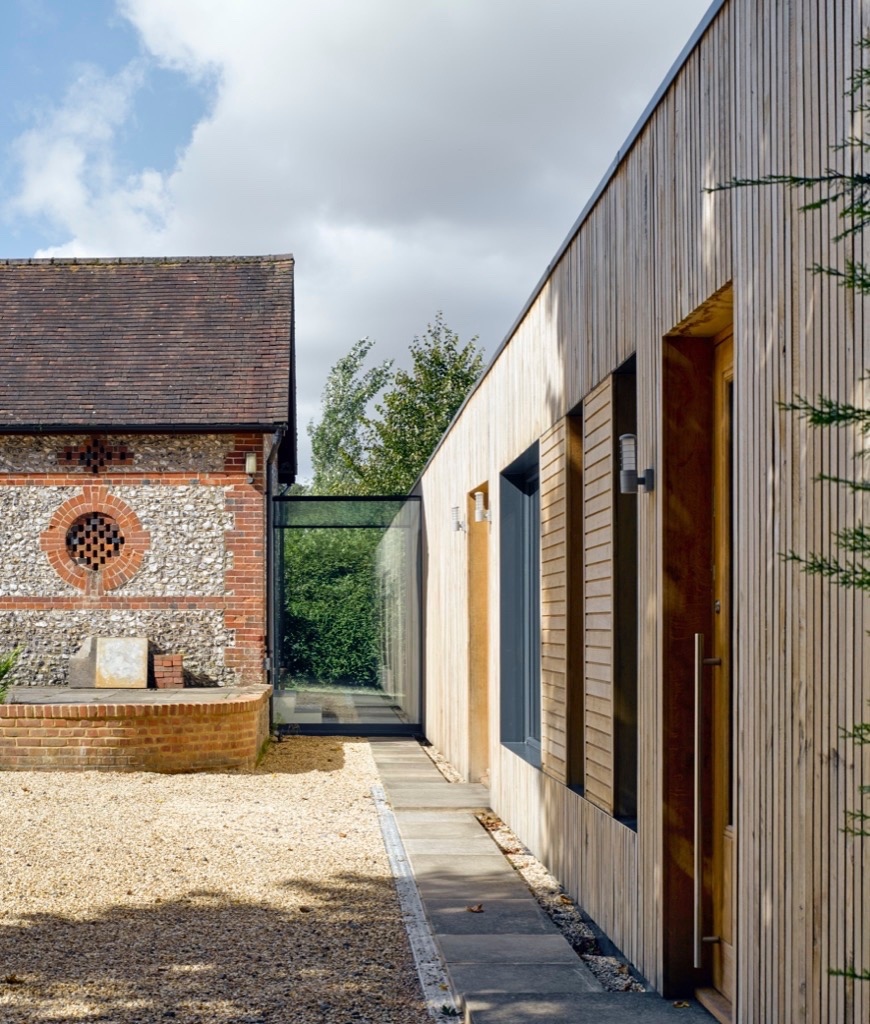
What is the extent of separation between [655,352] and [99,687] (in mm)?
11185

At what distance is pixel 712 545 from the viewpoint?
4.49 meters

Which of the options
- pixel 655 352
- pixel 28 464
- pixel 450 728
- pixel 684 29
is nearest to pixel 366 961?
pixel 655 352

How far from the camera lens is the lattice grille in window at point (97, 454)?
49.0 feet

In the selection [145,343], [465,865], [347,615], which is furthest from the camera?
[145,343]

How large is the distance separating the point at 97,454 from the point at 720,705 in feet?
38.7

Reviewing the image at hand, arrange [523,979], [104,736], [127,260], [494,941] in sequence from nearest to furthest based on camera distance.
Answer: [523,979]
[494,941]
[104,736]
[127,260]

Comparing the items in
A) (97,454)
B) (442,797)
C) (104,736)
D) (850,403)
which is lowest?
(442,797)

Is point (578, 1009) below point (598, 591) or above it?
below

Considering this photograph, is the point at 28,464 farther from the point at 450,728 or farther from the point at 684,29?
the point at 684,29

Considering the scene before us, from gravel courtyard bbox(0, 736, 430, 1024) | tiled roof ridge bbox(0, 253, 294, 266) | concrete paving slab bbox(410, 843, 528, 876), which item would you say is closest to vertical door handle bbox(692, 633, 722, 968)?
gravel courtyard bbox(0, 736, 430, 1024)

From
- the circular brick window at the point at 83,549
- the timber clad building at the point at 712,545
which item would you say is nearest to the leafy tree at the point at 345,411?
the circular brick window at the point at 83,549

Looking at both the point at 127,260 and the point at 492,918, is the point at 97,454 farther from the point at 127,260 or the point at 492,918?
the point at 492,918

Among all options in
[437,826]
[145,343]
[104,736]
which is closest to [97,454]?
[145,343]

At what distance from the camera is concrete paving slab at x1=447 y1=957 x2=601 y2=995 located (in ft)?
14.6
